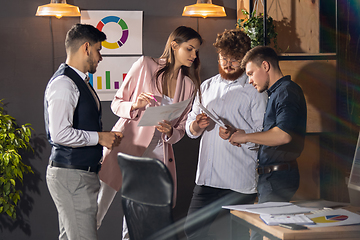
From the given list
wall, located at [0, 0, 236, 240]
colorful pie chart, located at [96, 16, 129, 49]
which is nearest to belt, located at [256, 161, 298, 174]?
wall, located at [0, 0, 236, 240]

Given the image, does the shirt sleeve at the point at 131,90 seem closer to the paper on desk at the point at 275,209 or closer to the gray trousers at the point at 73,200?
the gray trousers at the point at 73,200

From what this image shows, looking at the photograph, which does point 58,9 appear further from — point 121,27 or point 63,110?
point 63,110

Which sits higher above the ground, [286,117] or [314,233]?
[286,117]

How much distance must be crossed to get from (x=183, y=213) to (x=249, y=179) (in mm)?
1463

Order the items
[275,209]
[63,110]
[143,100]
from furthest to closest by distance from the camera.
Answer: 1. [143,100]
2. [63,110]
3. [275,209]

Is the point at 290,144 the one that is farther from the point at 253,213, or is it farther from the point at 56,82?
the point at 56,82

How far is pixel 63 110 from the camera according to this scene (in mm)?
1923

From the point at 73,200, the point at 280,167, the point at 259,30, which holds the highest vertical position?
the point at 259,30

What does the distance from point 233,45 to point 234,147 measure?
0.71 m

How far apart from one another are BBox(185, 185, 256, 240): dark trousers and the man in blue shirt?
371 mm

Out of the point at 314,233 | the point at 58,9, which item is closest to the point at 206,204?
the point at 314,233

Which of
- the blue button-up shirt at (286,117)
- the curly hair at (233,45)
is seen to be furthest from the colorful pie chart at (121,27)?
the blue button-up shirt at (286,117)

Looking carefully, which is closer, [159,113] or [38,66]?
[159,113]

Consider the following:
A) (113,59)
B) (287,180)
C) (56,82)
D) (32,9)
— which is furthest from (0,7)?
(287,180)
